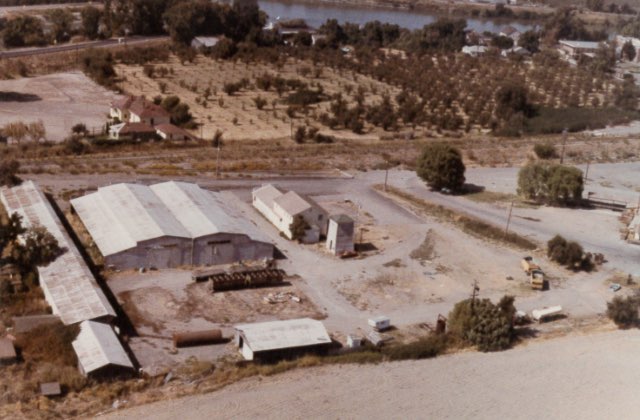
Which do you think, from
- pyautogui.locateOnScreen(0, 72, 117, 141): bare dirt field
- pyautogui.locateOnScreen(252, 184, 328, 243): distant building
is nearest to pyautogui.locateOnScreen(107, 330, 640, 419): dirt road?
pyautogui.locateOnScreen(252, 184, 328, 243): distant building

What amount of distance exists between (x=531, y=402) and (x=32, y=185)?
1794 centimetres

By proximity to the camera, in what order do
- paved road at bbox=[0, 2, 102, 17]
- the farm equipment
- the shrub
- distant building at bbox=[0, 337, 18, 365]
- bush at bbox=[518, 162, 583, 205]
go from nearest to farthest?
distant building at bbox=[0, 337, 18, 365] → the farm equipment → the shrub → bush at bbox=[518, 162, 583, 205] → paved road at bbox=[0, 2, 102, 17]

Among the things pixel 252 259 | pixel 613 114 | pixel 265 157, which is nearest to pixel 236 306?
pixel 252 259

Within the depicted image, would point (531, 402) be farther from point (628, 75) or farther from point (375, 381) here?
point (628, 75)

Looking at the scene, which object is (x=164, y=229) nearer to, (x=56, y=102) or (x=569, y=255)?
(x=569, y=255)

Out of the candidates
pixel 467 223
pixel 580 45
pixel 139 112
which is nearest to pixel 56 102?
pixel 139 112

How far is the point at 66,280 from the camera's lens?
20.0 metres

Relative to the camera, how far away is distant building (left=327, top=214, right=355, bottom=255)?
24438 mm

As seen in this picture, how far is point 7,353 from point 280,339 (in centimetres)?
591

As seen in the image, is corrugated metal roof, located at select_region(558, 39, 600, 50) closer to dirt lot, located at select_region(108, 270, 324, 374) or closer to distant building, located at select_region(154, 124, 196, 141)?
distant building, located at select_region(154, 124, 196, 141)

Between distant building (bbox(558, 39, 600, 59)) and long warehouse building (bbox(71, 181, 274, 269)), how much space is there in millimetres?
53694

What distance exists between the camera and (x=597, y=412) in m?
17.1

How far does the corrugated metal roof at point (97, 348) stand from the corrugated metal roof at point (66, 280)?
533mm

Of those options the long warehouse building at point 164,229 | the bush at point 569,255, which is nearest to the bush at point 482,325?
the bush at point 569,255
